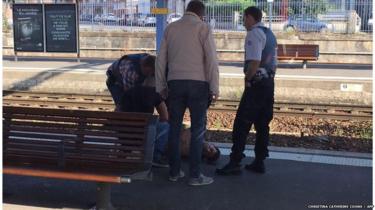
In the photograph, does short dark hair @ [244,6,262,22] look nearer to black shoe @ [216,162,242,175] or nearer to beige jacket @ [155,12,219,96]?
beige jacket @ [155,12,219,96]

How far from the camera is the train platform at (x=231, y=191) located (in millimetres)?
4688

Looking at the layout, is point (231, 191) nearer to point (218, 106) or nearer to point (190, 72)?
point (190, 72)

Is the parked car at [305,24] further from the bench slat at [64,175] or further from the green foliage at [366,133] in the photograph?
the bench slat at [64,175]

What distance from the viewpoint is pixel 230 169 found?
5.47 m

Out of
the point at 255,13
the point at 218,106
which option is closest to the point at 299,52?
the point at 218,106

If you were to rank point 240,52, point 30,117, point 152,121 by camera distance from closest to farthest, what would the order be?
1. point 152,121
2. point 30,117
3. point 240,52

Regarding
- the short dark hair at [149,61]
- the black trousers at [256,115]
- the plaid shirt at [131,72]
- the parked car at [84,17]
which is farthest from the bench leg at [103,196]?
the parked car at [84,17]

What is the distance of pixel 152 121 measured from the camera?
15.0ft

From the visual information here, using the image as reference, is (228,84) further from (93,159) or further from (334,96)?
(93,159)

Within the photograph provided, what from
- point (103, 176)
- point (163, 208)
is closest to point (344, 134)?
point (163, 208)

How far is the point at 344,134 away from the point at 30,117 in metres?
5.06

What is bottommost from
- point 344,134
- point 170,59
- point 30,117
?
point 344,134

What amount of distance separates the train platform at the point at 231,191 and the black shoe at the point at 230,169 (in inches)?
2.3

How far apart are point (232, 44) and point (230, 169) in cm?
1540
